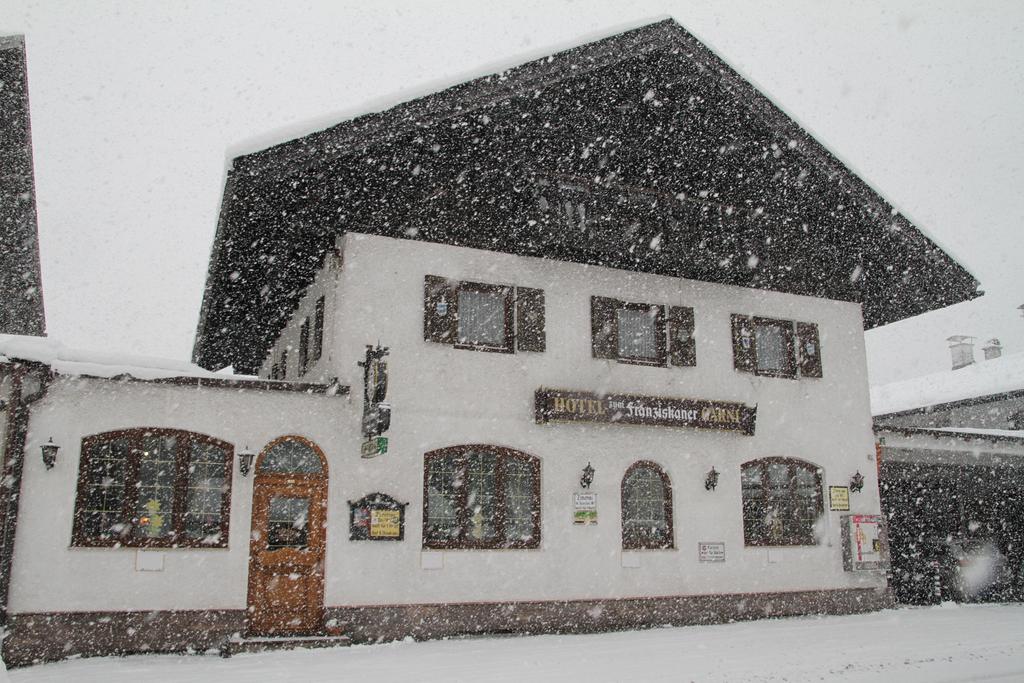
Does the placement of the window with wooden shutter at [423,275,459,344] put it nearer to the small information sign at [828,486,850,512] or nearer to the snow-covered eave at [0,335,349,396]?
the snow-covered eave at [0,335,349,396]

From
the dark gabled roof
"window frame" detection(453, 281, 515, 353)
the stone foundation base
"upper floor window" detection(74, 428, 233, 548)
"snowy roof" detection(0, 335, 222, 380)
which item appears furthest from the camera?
"window frame" detection(453, 281, 515, 353)

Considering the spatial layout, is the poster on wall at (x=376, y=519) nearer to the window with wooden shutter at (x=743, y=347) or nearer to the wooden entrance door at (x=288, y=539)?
the wooden entrance door at (x=288, y=539)

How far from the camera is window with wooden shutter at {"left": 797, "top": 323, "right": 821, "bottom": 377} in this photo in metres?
14.4

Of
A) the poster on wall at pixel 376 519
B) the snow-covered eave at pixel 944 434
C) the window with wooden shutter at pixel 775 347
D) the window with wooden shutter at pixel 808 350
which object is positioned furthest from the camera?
the snow-covered eave at pixel 944 434

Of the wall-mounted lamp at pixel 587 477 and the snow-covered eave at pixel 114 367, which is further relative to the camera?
the wall-mounted lamp at pixel 587 477

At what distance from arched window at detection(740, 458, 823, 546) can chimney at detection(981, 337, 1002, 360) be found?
780 inches

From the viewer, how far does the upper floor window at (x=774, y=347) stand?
13836mm

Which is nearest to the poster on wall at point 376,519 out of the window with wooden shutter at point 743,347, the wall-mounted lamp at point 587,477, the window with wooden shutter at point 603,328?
the wall-mounted lamp at point 587,477

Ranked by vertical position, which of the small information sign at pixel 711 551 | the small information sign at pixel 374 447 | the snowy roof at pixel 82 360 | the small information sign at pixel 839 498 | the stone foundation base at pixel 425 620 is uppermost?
the snowy roof at pixel 82 360

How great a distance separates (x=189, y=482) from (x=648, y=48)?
8.05 m

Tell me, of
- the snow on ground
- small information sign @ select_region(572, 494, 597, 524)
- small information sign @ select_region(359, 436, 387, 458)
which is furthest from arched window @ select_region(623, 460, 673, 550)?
small information sign @ select_region(359, 436, 387, 458)

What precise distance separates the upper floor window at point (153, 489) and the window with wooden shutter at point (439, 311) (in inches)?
119

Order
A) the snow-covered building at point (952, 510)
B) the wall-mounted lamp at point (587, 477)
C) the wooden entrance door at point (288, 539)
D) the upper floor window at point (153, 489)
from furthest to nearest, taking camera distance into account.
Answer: the snow-covered building at point (952, 510)
the wall-mounted lamp at point (587, 477)
the wooden entrance door at point (288, 539)
the upper floor window at point (153, 489)

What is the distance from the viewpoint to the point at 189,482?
1019cm
